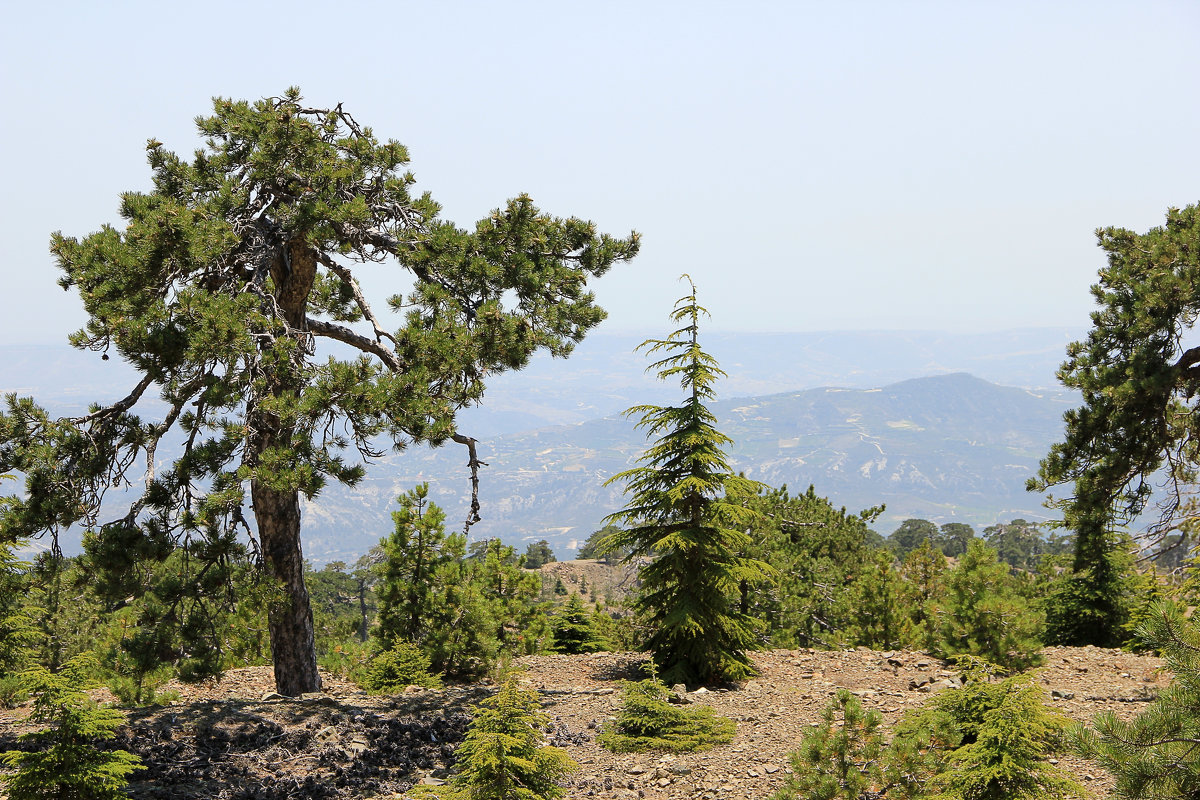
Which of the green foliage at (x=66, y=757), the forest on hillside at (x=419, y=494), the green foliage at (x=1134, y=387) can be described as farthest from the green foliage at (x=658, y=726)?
the green foliage at (x=1134, y=387)

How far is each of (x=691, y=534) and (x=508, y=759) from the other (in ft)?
19.1

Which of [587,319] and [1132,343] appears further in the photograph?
[1132,343]

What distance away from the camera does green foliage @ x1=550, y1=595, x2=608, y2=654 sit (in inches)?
580

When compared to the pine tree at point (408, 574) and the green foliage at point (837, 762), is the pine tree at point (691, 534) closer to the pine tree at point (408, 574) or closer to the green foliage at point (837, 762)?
the pine tree at point (408, 574)

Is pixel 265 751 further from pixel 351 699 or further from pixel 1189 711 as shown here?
pixel 1189 711

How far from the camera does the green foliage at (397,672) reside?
402 inches

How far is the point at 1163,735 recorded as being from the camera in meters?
3.88

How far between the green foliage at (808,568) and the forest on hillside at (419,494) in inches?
150

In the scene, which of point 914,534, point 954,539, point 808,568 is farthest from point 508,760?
point 914,534

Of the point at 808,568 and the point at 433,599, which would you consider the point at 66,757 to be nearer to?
the point at 433,599

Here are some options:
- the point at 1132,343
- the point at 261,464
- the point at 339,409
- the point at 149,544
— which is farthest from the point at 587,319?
the point at 1132,343

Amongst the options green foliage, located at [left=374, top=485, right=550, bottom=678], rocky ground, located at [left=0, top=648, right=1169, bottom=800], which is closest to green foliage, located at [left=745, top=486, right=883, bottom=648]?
rocky ground, located at [left=0, top=648, right=1169, bottom=800]

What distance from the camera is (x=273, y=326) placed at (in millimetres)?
7348

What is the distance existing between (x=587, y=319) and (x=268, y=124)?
14.4 feet
